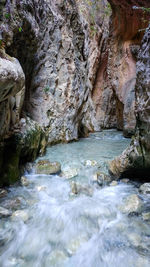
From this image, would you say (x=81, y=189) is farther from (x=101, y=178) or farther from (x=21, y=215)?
(x=21, y=215)

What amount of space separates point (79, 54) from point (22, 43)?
4878 millimetres

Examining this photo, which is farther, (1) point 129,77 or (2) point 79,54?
(1) point 129,77

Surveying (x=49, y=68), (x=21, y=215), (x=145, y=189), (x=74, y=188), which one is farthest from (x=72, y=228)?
(x=49, y=68)

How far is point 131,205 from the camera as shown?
2.66m

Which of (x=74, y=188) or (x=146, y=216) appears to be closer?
(x=146, y=216)

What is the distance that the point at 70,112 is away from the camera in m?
7.88

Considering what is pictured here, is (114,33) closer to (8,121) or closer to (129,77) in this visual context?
(129,77)

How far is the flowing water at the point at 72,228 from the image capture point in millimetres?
1780

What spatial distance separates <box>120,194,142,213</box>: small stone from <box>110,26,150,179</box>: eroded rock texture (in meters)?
0.83

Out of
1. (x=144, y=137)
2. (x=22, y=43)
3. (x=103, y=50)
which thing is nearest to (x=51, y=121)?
(x=22, y=43)

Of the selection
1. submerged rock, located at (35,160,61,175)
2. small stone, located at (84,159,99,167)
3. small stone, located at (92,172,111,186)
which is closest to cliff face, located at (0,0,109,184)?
submerged rock, located at (35,160,61,175)

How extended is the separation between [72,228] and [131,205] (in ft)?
3.35

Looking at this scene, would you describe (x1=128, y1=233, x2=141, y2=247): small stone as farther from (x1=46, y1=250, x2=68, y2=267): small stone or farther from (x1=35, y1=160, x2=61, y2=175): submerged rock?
(x1=35, y1=160, x2=61, y2=175): submerged rock

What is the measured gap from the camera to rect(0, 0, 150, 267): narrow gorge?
1.95 metres
